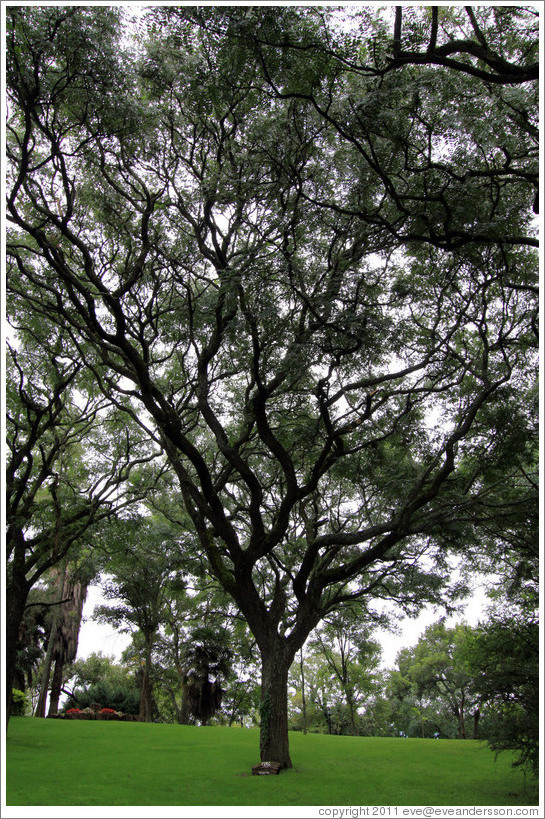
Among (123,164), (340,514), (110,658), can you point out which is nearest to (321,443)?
(340,514)

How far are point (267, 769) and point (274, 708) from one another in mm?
978

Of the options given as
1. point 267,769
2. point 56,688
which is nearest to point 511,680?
point 267,769

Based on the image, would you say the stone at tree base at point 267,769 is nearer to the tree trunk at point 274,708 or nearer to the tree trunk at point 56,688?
the tree trunk at point 274,708

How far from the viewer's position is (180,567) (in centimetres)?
1511

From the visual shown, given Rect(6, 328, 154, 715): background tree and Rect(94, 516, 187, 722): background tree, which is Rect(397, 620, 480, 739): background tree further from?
Rect(6, 328, 154, 715): background tree

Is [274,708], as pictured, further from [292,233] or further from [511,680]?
[292,233]

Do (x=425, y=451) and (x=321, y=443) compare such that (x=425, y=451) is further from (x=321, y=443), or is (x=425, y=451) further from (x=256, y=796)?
(x=256, y=796)

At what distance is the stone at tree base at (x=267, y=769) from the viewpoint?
9.80 metres

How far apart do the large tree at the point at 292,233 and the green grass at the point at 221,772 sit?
4.76 feet

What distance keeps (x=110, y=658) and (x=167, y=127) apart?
3392cm

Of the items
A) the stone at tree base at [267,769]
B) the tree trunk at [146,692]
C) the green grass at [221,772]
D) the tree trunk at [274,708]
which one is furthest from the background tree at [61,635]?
the stone at tree base at [267,769]

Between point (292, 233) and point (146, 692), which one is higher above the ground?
point (292, 233)

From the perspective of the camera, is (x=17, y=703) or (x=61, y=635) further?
(x=61, y=635)

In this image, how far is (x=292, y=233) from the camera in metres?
8.77
